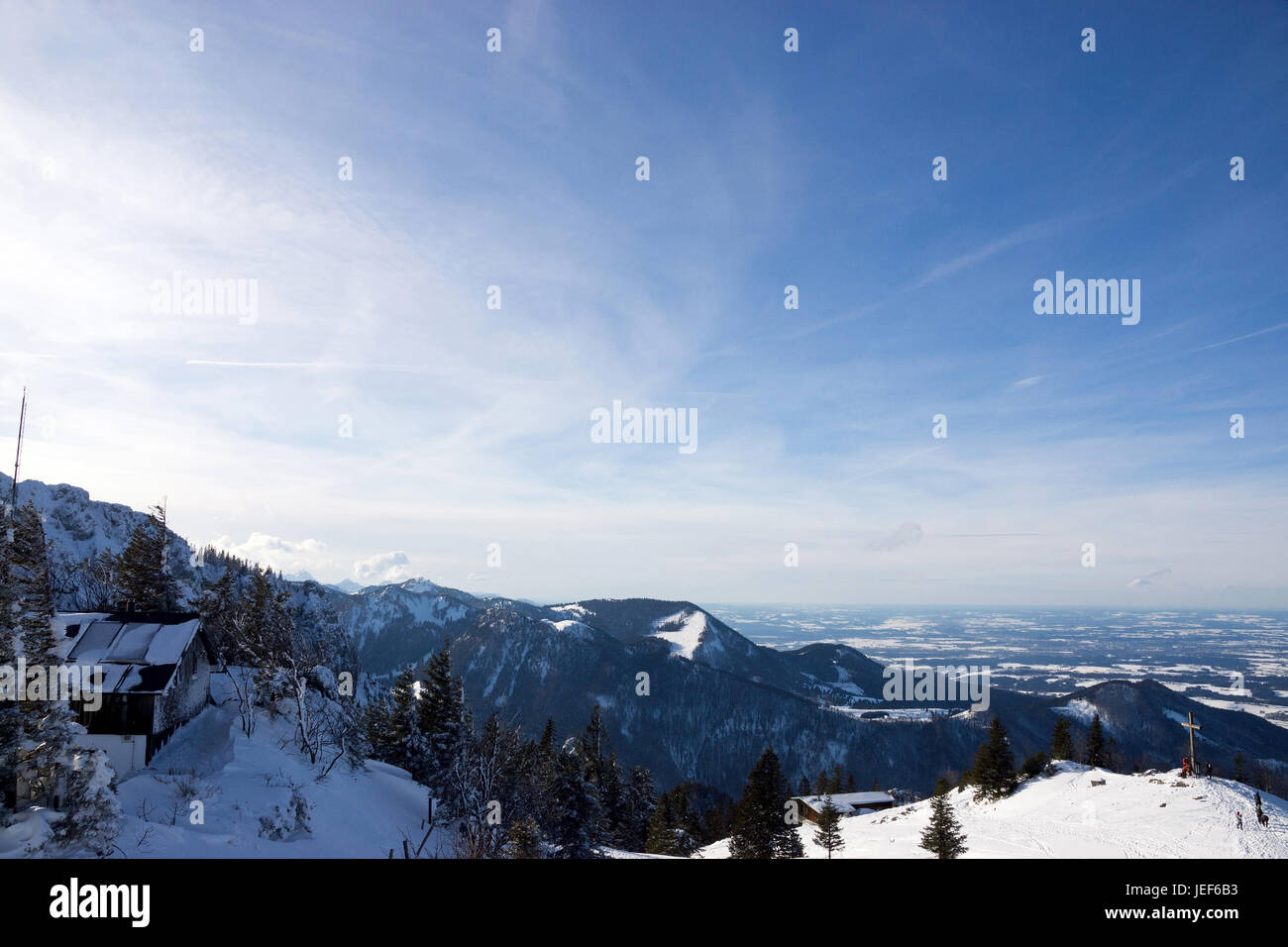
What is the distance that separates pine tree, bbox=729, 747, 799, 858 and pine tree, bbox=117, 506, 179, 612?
146ft

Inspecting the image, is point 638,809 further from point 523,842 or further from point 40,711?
point 40,711

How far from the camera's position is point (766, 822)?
134ft

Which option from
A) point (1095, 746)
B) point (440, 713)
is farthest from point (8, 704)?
point (1095, 746)

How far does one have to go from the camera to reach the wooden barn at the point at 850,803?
264 ft

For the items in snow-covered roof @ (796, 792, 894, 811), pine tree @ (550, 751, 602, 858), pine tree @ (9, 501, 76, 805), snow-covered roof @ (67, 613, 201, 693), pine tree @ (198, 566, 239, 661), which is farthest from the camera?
snow-covered roof @ (796, 792, 894, 811)

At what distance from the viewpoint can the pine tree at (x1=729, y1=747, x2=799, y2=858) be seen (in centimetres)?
4016

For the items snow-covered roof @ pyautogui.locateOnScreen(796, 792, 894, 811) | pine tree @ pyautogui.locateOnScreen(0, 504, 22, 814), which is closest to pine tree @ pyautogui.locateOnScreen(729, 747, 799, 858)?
pine tree @ pyautogui.locateOnScreen(0, 504, 22, 814)

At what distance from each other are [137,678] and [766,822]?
1525 inches

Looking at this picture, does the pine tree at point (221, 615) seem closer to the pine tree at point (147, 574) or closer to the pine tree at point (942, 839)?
the pine tree at point (147, 574)

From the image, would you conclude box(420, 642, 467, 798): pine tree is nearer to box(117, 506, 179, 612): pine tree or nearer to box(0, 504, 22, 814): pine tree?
box(117, 506, 179, 612): pine tree
